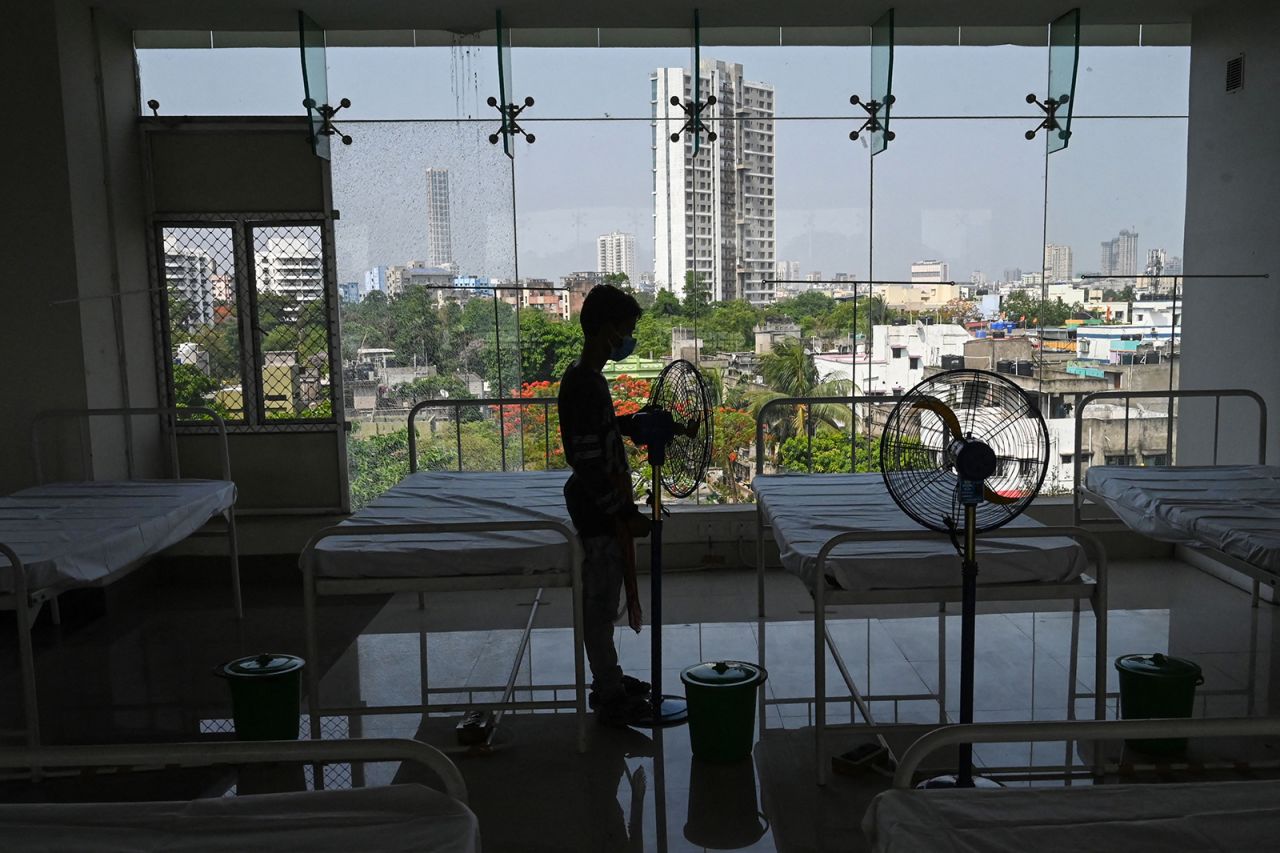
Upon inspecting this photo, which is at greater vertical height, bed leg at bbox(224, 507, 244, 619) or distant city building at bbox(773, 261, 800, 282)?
distant city building at bbox(773, 261, 800, 282)

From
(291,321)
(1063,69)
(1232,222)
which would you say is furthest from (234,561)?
(1232,222)

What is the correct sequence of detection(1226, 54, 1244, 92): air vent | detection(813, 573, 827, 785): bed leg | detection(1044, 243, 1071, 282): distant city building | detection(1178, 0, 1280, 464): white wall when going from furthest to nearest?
detection(1044, 243, 1071, 282): distant city building, detection(1226, 54, 1244, 92): air vent, detection(1178, 0, 1280, 464): white wall, detection(813, 573, 827, 785): bed leg

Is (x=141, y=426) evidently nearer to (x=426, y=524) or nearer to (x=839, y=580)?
(x=426, y=524)

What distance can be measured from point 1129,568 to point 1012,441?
3.53 meters

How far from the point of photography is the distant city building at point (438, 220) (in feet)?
19.4

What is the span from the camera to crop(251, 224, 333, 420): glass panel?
5949 millimetres

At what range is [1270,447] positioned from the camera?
17.1ft

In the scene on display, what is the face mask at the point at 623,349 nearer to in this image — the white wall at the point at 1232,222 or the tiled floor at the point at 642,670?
the tiled floor at the point at 642,670

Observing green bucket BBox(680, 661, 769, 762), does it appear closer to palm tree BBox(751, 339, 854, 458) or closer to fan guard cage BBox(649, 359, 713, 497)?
fan guard cage BBox(649, 359, 713, 497)

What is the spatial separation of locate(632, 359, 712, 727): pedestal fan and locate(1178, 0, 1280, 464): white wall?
332 centimetres

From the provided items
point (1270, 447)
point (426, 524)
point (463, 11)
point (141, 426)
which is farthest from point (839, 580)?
point (141, 426)

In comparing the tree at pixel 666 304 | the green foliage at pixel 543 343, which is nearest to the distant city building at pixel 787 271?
the tree at pixel 666 304

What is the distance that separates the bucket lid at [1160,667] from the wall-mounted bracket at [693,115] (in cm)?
371

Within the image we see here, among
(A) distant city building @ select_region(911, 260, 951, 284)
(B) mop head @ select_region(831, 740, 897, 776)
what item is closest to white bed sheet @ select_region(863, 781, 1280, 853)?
(B) mop head @ select_region(831, 740, 897, 776)
